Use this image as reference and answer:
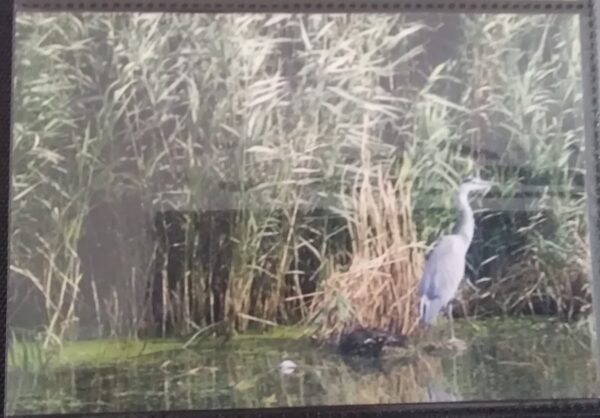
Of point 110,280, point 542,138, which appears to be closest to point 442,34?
point 542,138

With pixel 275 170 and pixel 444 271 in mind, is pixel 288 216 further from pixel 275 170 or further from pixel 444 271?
pixel 444 271

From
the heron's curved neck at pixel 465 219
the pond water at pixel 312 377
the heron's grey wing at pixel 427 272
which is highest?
the heron's curved neck at pixel 465 219

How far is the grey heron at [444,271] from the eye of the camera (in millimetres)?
808

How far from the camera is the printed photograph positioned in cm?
79

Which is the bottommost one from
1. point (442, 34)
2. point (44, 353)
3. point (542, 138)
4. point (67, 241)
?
point (44, 353)

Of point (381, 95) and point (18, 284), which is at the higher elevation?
point (381, 95)

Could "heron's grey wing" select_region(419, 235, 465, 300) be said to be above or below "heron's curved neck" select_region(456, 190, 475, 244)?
below

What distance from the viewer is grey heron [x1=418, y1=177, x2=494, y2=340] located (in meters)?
0.81

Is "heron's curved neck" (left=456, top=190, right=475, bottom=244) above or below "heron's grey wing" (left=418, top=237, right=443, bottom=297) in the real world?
above

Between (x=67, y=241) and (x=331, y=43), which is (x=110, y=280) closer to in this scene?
(x=67, y=241)

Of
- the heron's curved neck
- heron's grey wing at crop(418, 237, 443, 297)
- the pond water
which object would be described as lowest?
the pond water

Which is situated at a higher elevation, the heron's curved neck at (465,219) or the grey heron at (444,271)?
the heron's curved neck at (465,219)

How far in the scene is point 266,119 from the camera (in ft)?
2.67

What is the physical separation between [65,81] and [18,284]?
0.20m
